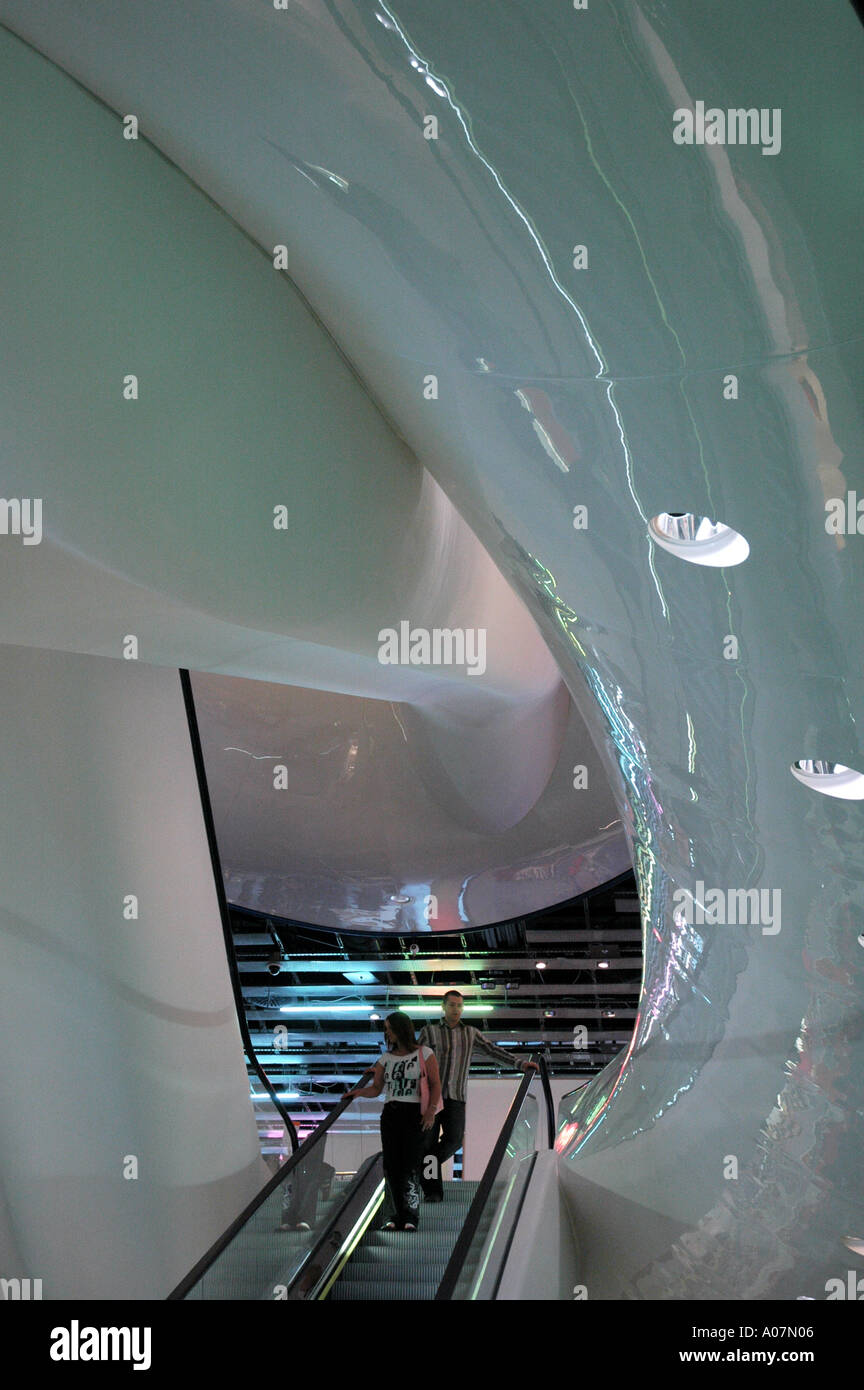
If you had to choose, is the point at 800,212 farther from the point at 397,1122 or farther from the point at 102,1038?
the point at 102,1038

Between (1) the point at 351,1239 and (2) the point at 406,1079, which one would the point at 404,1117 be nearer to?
(2) the point at 406,1079

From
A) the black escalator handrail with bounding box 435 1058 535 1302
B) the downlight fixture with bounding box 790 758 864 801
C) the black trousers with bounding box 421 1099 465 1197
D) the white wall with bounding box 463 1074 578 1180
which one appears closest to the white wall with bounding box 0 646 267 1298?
the black trousers with bounding box 421 1099 465 1197

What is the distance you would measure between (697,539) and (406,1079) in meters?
3.14

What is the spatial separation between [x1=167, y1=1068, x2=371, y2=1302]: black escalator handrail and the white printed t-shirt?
501 mm

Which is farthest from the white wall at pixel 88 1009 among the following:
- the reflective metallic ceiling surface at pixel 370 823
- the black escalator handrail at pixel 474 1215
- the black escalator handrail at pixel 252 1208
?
the reflective metallic ceiling surface at pixel 370 823

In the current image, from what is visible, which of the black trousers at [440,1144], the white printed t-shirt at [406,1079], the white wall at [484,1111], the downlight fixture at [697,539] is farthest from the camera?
the white wall at [484,1111]

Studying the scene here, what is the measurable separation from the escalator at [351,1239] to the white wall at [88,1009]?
0.98 meters

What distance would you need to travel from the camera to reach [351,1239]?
557 cm

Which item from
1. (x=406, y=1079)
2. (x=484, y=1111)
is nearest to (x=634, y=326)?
(x=406, y=1079)

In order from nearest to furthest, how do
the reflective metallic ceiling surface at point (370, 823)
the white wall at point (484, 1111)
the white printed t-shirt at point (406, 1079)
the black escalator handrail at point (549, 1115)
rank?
the white printed t-shirt at point (406, 1079) → the black escalator handrail at point (549, 1115) → the white wall at point (484, 1111) → the reflective metallic ceiling surface at point (370, 823)

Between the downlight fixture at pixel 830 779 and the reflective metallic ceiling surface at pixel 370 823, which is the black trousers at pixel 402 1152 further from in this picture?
the reflective metallic ceiling surface at pixel 370 823

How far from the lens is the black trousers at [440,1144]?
6172 millimetres

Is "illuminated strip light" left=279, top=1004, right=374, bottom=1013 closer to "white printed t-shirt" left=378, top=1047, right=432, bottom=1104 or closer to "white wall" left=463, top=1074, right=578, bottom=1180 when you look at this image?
"white wall" left=463, top=1074, right=578, bottom=1180
